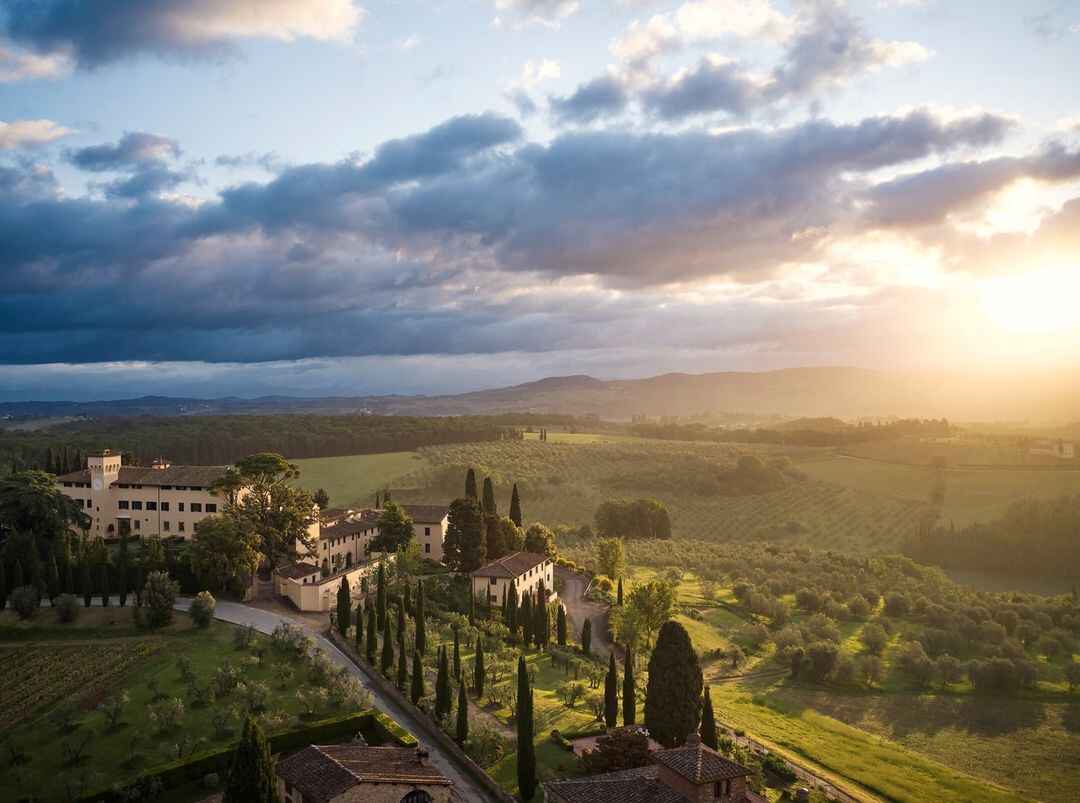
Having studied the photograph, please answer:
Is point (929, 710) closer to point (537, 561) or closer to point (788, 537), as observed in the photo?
point (537, 561)

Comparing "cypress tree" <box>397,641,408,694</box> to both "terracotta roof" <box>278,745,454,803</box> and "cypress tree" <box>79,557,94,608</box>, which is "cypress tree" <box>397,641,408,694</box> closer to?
"terracotta roof" <box>278,745,454,803</box>


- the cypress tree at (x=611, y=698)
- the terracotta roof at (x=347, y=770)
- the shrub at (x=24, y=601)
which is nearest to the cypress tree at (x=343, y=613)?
the terracotta roof at (x=347, y=770)

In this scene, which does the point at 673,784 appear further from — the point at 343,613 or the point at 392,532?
the point at 392,532

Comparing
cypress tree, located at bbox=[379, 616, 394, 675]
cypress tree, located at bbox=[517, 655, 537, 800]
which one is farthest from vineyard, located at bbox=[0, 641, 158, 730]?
cypress tree, located at bbox=[517, 655, 537, 800]

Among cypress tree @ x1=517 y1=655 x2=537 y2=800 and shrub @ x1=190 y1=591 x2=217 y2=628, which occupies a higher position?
shrub @ x1=190 y1=591 x2=217 y2=628

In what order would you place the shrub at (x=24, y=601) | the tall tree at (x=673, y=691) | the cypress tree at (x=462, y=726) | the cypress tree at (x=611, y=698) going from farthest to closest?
1. the shrub at (x=24, y=601)
2. the cypress tree at (x=611, y=698)
3. the tall tree at (x=673, y=691)
4. the cypress tree at (x=462, y=726)

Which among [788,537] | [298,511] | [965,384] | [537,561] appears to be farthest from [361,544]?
[965,384]

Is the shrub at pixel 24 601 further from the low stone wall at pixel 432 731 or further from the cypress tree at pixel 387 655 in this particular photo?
the cypress tree at pixel 387 655
